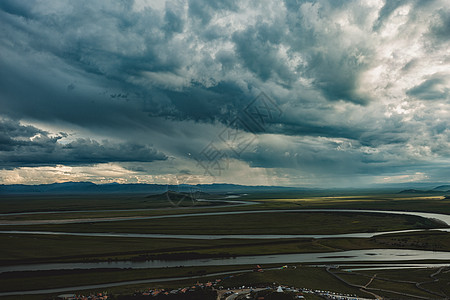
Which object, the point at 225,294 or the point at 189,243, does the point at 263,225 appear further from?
the point at 225,294

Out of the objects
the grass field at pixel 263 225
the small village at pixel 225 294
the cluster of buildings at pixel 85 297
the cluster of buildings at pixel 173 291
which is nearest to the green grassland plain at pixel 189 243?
the grass field at pixel 263 225

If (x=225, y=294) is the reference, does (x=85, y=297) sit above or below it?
below

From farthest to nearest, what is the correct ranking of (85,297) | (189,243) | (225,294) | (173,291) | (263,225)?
(263,225) < (189,243) < (173,291) < (225,294) < (85,297)

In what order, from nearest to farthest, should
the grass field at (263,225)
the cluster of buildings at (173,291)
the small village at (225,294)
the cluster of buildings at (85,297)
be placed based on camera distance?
1. the small village at (225,294)
2. the cluster of buildings at (85,297)
3. the cluster of buildings at (173,291)
4. the grass field at (263,225)

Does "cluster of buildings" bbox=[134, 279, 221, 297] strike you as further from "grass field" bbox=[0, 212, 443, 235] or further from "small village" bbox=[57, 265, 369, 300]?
"grass field" bbox=[0, 212, 443, 235]

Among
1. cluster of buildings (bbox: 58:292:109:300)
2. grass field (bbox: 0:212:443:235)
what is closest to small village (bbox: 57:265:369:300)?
cluster of buildings (bbox: 58:292:109:300)

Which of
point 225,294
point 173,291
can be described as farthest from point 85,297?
point 225,294

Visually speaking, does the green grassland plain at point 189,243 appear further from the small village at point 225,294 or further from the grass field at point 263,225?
the small village at point 225,294

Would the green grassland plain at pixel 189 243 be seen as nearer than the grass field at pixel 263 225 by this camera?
Yes

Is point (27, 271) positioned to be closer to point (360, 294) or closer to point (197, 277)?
point (197, 277)

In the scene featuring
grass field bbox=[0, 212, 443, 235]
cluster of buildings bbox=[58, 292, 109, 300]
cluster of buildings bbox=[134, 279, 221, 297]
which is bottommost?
grass field bbox=[0, 212, 443, 235]

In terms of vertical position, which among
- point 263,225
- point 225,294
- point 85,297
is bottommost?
point 263,225
